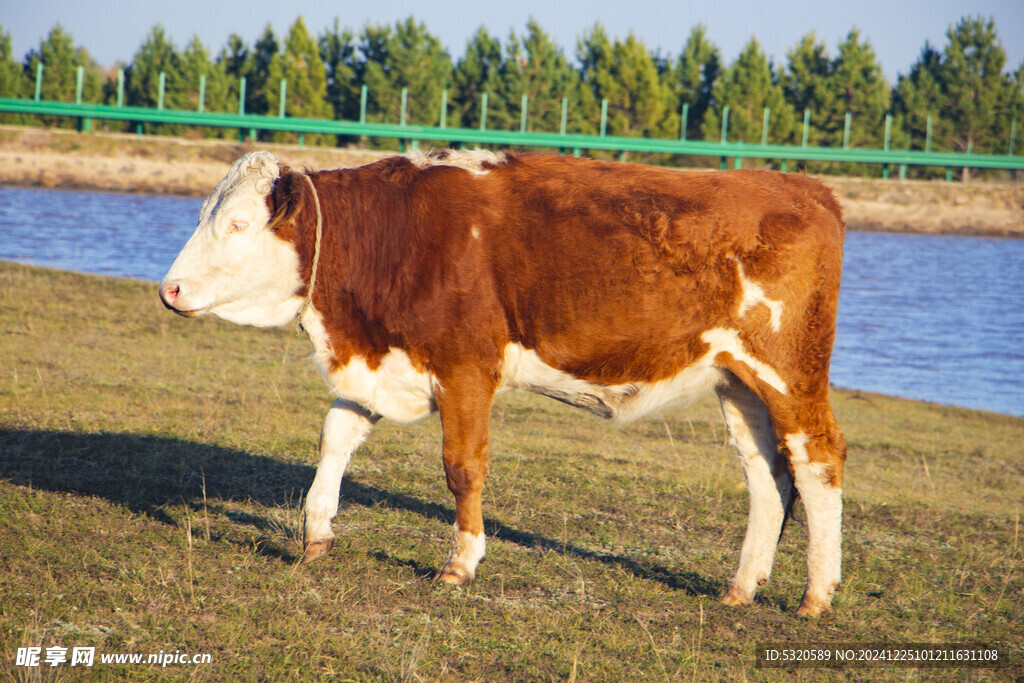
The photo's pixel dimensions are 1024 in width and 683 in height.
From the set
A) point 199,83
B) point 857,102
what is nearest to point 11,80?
point 199,83

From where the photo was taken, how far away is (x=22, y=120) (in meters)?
57.5

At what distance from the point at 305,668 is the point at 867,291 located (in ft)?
94.7

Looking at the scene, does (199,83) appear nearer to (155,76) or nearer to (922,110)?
(155,76)

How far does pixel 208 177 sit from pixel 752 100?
37.9 metres

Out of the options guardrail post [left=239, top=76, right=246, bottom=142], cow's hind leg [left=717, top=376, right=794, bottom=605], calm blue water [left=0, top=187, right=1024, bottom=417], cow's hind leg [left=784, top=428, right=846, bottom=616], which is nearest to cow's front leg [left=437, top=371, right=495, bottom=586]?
cow's hind leg [left=717, top=376, right=794, bottom=605]

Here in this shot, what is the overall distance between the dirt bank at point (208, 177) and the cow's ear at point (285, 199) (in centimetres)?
4421

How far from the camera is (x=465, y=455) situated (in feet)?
15.8

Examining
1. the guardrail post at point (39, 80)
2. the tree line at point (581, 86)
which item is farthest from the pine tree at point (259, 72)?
the guardrail post at point (39, 80)

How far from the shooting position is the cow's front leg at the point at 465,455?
4.78m

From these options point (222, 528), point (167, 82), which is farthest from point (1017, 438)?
point (167, 82)

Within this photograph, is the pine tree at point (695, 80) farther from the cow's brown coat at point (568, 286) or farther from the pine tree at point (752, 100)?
the cow's brown coat at point (568, 286)

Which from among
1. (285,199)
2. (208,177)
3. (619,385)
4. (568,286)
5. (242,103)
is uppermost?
(242,103)

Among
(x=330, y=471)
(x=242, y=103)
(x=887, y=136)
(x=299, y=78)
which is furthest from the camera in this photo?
(x=887, y=136)

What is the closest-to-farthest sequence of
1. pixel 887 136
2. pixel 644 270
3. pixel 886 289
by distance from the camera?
1. pixel 644 270
2. pixel 886 289
3. pixel 887 136
